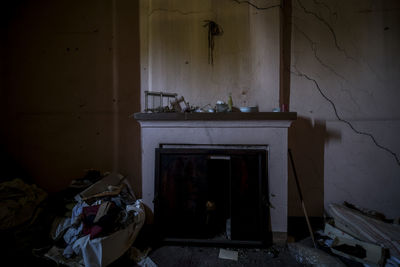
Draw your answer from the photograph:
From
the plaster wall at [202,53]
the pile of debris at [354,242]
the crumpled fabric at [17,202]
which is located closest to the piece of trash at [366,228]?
the pile of debris at [354,242]

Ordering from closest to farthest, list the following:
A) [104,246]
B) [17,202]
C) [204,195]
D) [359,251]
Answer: [104,246], [359,251], [204,195], [17,202]

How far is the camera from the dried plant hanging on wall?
2.13m

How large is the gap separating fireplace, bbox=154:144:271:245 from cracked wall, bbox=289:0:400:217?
2.70 ft

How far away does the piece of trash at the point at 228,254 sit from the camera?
5.48ft

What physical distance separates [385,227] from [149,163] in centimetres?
236

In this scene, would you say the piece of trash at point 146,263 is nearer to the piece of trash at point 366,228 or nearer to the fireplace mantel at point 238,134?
the fireplace mantel at point 238,134

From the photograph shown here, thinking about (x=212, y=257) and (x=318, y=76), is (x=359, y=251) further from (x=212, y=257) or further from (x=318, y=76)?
(x=318, y=76)

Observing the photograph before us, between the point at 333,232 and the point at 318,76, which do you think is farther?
the point at 318,76

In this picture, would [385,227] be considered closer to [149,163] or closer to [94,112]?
[149,163]

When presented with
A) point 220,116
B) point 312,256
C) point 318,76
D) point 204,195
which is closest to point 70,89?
point 220,116

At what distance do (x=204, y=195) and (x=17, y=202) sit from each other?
1.93m

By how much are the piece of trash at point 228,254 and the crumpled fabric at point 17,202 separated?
6.41 ft

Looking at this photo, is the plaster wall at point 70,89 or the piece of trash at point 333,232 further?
the plaster wall at point 70,89

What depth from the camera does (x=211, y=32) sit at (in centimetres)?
215
